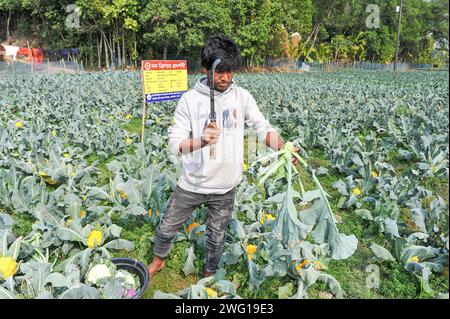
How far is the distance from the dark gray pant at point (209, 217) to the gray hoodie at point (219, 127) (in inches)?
3.3

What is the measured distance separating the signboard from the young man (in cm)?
350

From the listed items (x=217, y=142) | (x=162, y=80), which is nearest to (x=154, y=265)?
(x=217, y=142)

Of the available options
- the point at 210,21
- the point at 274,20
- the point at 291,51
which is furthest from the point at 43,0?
the point at 291,51

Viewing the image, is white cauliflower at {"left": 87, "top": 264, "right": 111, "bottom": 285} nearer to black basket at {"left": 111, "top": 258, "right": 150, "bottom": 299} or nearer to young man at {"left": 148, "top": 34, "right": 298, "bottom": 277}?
black basket at {"left": 111, "top": 258, "right": 150, "bottom": 299}

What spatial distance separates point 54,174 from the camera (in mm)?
4516

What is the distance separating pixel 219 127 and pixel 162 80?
12.9 feet

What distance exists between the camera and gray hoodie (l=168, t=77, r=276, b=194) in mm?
2381

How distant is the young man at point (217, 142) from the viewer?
2246mm

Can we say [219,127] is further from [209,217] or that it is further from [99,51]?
[99,51]

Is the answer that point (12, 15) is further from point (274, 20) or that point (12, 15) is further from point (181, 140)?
point (181, 140)

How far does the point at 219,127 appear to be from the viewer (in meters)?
2.43

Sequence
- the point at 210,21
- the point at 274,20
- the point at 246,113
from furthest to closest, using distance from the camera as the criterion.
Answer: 1. the point at 274,20
2. the point at 210,21
3. the point at 246,113
